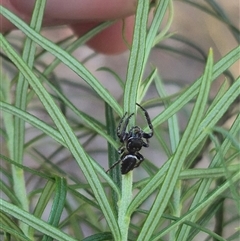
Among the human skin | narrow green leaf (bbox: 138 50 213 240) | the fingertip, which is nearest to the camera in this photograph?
narrow green leaf (bbox: 138 50 213 240)

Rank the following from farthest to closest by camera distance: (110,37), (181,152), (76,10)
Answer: (110,37) < (76,10) < (181,152)

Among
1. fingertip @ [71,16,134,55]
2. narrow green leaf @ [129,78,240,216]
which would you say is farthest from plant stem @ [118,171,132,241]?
fingertip @ [71,16,134,55]

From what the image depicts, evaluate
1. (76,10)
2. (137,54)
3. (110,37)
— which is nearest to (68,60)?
(137,54)

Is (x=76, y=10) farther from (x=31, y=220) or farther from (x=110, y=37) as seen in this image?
(x=31, y=220)

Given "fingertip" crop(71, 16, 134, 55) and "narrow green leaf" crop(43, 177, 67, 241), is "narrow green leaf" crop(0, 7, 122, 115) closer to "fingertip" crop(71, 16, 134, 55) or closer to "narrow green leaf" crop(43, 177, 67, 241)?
"narrow green leaf" crop(43, 177, 67, 241)

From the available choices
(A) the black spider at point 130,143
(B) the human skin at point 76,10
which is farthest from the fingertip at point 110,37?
(A) the black spider at point 130,143

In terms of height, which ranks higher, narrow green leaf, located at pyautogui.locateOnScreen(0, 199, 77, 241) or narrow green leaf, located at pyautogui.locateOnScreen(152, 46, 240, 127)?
narrow green leaf, located at pyautogui.locateOnScreen(152, 46, 240, 127)

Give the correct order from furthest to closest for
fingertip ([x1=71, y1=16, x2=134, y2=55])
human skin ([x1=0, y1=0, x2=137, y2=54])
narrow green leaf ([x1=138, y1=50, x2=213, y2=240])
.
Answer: fingertip ([x1=71, y1=16, x2=134, y2=55]), human skin ([x1=0, y1=0, x2=137, y2=54]), narrow green leaf ([x1=138, y1=50, x2=213, y2=240])

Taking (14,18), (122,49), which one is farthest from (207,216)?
(122,49)

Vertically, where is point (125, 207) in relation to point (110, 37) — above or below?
below

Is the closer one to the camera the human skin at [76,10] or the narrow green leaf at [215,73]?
the narrow green leaf at [215,73]

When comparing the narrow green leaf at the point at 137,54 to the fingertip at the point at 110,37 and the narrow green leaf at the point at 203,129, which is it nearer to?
the narrow green leaf at the point at 203,129
